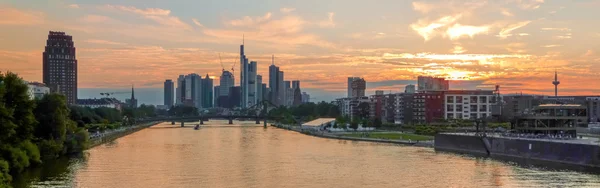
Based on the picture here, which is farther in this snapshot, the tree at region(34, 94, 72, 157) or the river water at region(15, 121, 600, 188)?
the tree at region(34, 94, 72, 157)

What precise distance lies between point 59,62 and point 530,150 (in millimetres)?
166207

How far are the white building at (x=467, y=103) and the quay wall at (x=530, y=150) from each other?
5664 cm

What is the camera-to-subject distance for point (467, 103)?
402ft

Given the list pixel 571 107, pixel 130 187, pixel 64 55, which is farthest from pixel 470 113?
pixel 64 55

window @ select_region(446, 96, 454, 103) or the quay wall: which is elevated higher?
window @ select_region(446, 96, 454, 103)

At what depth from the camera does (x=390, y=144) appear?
7575cm

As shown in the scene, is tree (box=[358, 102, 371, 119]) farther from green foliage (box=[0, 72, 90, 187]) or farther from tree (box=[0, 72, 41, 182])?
tree (box=[0, 72, 41, 182])

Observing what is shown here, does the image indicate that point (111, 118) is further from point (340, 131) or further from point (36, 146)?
point (36, 146)

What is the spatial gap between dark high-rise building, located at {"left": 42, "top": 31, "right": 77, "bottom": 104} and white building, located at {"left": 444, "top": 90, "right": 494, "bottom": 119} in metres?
113

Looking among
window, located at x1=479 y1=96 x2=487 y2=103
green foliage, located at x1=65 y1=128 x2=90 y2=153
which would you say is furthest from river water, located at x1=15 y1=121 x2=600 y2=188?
window, located at x1=479 y1=96 x2=487 y2=103

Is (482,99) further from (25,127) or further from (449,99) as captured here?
(25,127)

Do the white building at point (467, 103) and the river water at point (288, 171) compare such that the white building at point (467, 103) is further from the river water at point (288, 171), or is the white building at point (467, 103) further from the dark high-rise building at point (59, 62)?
the dark high-rise building at point (59, 62)

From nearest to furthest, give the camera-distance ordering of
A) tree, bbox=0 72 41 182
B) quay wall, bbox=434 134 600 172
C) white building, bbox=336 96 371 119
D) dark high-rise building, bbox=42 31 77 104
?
tree, bbox=0 72 41 182
quay wall, bbox=434 134 600 172
white building, bbox=336 96 371 119
dark high-rise building, bbox=42 31 77 104

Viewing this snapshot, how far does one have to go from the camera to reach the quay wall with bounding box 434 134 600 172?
46.8 m
